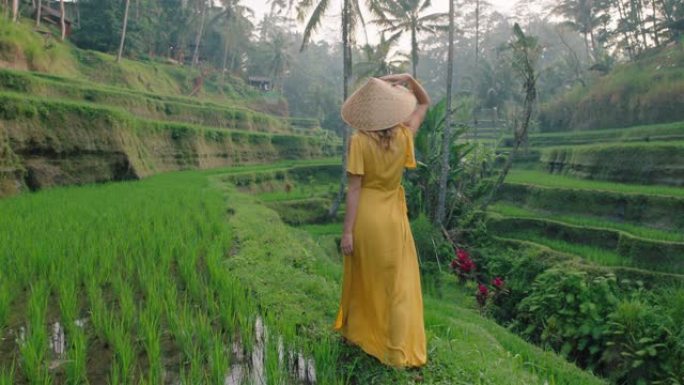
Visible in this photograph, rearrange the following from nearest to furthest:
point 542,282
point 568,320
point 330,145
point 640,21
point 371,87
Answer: point 371,87 → point 568,320 → point 542,282 → point 640,21 → point 330,145

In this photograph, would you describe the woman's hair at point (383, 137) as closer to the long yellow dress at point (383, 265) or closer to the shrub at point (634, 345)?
the long yellow dress at point (383, 265)

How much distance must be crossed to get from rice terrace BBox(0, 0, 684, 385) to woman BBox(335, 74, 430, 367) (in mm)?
22

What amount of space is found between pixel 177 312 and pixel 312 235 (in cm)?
799

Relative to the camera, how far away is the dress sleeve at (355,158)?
258 cm

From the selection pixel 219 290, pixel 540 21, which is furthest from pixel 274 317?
pixel 540 21

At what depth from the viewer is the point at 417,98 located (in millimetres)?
2988

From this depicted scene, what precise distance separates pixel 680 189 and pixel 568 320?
670cm

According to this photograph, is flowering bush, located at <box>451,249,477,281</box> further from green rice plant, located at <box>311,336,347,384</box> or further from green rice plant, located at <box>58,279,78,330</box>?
green rice plant, located at <box>58,279,78,330</box>

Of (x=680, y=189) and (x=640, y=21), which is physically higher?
(x=640, y=21)

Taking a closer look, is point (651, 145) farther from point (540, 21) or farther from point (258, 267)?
point (540, 21)

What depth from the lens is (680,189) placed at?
10516 mm

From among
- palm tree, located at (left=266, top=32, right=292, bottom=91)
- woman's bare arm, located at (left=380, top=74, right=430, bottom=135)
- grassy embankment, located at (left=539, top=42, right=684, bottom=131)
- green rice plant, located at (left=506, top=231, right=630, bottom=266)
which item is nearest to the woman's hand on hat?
woman's bare arm, located at (left=380, top=74, right=430, bottom=135)

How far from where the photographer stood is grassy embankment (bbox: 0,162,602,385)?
8.19ft

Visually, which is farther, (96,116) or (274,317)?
(96,116)
